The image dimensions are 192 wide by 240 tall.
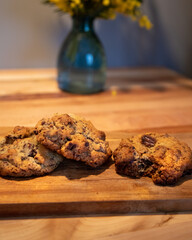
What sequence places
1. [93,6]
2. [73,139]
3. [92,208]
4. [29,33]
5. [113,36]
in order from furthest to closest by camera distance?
[113,36], [29,33], [93,6], [73,139], [92,208]

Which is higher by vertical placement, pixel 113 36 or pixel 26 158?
pixel 113 36

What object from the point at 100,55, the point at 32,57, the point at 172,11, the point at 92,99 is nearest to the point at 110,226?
the point at 92,99

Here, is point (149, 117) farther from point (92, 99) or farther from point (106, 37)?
point (106, 37)

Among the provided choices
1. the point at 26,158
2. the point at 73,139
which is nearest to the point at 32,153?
the point at 26,158

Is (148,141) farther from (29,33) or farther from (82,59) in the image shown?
(29,33)

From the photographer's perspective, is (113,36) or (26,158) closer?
(26,158)

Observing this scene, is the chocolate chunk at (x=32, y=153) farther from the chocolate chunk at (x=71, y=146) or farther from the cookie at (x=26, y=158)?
the chocolate chunk at (x=71, y=146)
